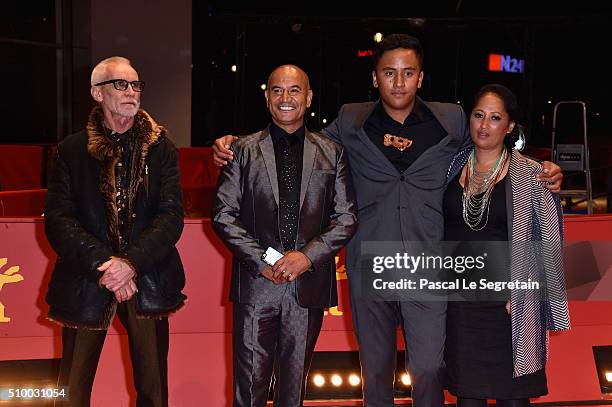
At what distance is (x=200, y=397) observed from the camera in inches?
162

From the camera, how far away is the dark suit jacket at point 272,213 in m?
3.17

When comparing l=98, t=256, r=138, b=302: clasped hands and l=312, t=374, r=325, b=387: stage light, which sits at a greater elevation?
l=98, t=256, r=138, b=302: clasped hands

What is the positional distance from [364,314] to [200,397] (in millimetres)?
1274

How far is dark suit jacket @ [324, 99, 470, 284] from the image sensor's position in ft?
10.8

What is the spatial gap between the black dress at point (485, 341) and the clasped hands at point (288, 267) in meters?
0.69

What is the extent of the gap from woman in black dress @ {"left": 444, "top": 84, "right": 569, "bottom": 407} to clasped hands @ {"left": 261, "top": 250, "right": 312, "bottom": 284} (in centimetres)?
69

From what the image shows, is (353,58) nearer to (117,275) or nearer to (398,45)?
(398,45)

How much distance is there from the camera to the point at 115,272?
2.89 meters

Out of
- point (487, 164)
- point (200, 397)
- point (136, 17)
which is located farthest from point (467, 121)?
point (136, 17)

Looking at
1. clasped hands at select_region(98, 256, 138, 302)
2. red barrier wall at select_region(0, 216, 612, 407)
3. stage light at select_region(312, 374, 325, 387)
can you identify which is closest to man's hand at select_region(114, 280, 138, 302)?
clasped hands at select_region(98, 256, 138, 302)

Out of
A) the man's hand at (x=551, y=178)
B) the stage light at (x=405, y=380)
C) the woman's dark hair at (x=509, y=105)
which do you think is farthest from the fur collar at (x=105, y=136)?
the stage light at (x=405, y=380)

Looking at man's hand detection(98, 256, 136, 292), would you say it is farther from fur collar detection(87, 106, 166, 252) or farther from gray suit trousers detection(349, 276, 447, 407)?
gray suit trousers detection(349, 276, 447, 407)

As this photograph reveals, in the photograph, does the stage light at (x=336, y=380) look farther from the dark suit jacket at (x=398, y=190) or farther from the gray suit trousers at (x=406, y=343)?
the dark suit jacket at (x=398, y=190)

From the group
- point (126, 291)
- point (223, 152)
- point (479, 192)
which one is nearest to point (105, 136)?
point (223, 152)
